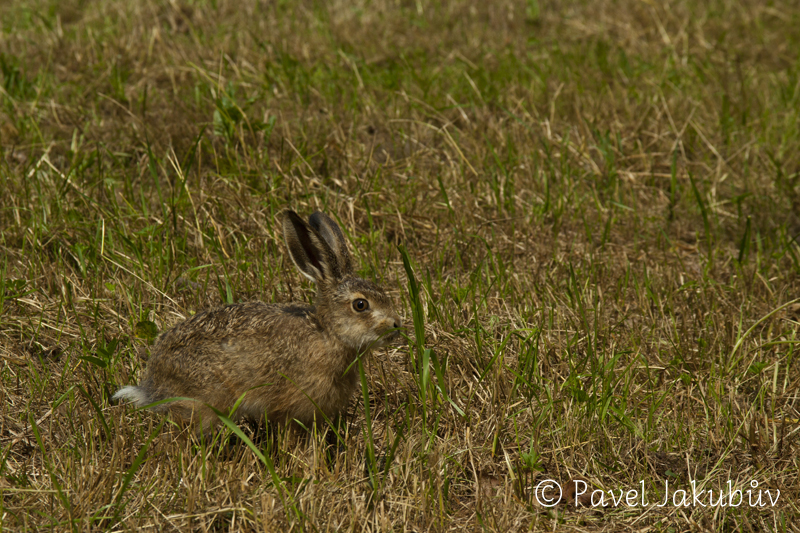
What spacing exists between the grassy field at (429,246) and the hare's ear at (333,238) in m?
0.59

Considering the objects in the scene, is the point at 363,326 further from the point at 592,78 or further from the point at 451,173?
the point at 592,78

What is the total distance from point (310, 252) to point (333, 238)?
0.14 meters

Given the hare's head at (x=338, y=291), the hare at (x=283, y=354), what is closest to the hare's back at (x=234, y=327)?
the hare at (x=283, y=354)

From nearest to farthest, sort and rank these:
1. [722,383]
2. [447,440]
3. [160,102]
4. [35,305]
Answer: [447,440] < [722,383] < [35,305] < [160,102]

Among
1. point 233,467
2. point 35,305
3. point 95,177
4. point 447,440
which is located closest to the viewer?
point 233,467

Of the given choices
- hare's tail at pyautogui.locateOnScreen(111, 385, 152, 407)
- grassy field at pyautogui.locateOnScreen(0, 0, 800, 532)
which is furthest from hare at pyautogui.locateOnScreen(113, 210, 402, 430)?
grassy field at pyautogui.locateOnScreen(0, 0, 800, 532)

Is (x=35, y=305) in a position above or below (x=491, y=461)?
above

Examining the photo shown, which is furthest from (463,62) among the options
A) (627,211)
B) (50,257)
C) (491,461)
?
(491,461)

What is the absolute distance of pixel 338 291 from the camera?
164 inches

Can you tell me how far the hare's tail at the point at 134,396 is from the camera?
4.05 m

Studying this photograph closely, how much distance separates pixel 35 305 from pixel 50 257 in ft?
1.81

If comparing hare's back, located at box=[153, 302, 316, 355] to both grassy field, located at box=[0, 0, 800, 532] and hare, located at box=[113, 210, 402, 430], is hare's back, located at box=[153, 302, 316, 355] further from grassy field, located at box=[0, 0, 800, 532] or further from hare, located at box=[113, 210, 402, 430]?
grassy field, located at box=[0, 0, 800, 532]

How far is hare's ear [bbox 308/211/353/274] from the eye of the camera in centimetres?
427

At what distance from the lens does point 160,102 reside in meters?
6.68
